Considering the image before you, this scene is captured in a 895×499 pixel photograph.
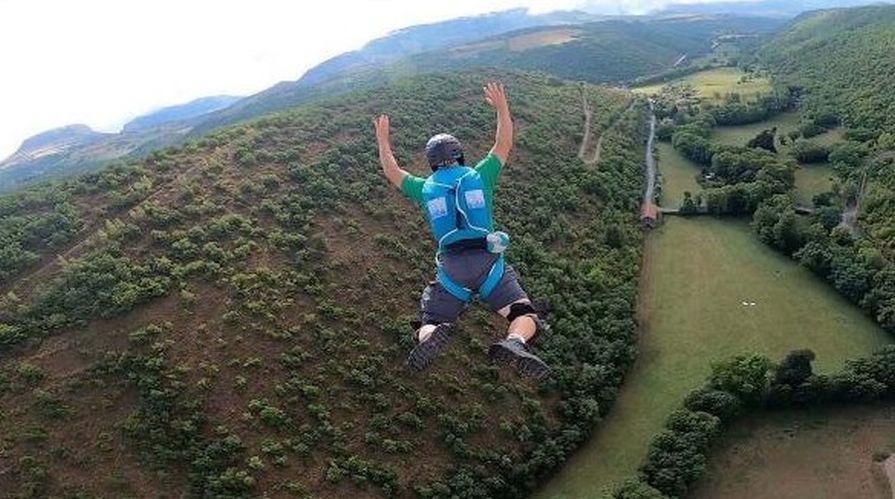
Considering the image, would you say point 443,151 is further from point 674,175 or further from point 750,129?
point 750,129

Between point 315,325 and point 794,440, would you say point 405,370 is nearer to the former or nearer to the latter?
point 315,325

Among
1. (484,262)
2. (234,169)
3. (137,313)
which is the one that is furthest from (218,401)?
(484,262)

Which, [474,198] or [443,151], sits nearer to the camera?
[474,198]

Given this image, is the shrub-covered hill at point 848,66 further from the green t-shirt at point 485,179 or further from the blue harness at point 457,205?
the blue harness at point 457,205

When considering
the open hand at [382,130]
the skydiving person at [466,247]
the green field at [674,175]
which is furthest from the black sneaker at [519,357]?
the green field at [674,175]

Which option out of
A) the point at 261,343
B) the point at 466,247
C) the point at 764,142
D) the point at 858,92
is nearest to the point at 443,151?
the point at 466,247

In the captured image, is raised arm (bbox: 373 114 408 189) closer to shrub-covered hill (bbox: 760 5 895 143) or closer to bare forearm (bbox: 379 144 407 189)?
bare forearm (bbox: 379 144 407 189)

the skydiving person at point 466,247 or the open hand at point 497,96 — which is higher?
the open hand at point 497,96
